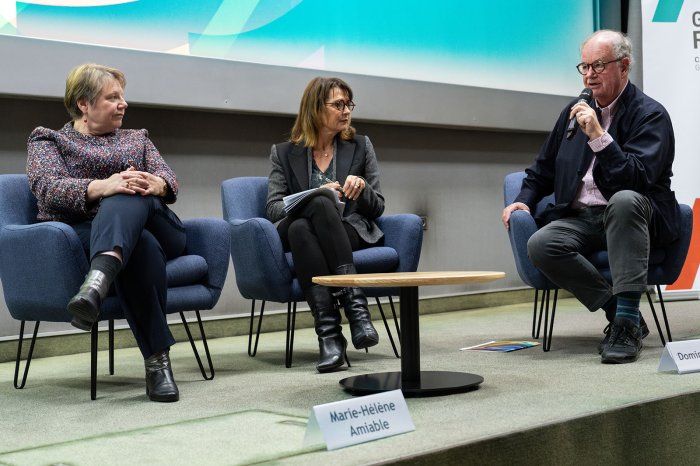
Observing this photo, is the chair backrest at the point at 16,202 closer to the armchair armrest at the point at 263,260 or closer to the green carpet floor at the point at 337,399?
the green carpet floor at the point at 337,399

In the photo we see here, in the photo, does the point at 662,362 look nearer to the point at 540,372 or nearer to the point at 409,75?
the point at 540,372

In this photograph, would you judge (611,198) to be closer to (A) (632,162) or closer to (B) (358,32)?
(A) (632,162)

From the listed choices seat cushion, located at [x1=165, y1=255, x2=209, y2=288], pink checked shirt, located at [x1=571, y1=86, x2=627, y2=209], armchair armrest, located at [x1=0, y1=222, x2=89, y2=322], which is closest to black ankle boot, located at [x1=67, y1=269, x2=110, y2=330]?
armchair armrest, located at [x1=0, y1=222, x2=89, y2=322]

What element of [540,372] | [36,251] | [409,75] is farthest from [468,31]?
[36,251]

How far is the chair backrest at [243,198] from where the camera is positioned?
3.67 metres

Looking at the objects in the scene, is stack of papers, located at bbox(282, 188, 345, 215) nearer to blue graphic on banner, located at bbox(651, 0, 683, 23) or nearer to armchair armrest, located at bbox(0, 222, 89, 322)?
armchair armrest, located at bbox(0, 222, 89, 322)

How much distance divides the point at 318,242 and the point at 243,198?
55 cm

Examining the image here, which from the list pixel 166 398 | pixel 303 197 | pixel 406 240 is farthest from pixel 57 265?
pixel 406 240

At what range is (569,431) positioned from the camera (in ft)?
7.29

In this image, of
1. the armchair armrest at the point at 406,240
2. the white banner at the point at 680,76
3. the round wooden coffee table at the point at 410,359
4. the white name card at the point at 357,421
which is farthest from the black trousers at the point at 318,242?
the white banner at the point at 680,76

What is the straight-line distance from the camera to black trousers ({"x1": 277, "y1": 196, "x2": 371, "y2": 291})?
329cm

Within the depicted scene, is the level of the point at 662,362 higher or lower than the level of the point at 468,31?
lower

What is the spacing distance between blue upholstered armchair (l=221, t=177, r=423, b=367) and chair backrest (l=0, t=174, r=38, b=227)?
0.77 metres

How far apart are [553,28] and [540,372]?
379 centimetres
